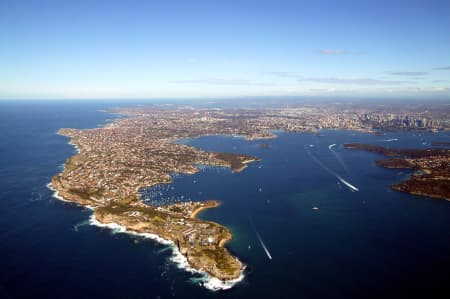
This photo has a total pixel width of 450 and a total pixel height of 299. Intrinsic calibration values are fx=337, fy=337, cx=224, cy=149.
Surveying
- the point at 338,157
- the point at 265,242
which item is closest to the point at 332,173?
the point at 338,157

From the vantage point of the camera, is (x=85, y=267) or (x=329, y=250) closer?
(x=85, y=267)

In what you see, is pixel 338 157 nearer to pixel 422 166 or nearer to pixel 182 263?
pixel 422 166

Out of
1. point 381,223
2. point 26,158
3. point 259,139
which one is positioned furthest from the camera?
point 259,139

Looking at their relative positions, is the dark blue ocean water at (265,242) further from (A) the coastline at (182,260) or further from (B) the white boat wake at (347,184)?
(B) the white boat wake at (347,184)

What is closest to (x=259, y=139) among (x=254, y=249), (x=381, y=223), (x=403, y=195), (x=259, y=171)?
(x=259, y=171)

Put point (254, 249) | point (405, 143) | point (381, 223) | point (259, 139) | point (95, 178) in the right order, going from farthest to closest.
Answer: point (259, 139) < point (405, 143) < point (95, 178) < point (381, 223) < point (254, 249)

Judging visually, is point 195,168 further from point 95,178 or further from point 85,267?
point 85,267

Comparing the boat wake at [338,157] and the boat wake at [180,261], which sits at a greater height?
the boat wake at [338,157]

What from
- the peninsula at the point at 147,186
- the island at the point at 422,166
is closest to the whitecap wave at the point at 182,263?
the peninsula at the point at 147,186
